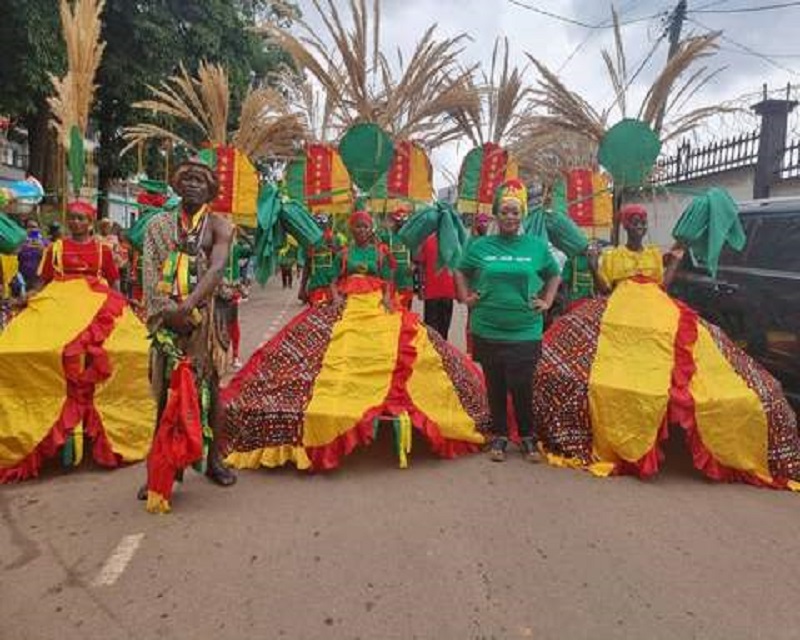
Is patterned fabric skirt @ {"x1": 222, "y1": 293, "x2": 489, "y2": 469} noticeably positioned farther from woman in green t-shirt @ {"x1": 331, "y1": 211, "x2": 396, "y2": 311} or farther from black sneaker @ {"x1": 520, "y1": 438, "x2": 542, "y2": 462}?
black sneaker @ {"x1": 520, "y1": 438, "x2": 542, "y2": 462}

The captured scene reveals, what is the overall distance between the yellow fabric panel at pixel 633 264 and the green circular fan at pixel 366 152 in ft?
5.40

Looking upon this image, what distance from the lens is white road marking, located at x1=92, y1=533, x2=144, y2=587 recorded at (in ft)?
8.96

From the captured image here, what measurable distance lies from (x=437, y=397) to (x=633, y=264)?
5.13 feet

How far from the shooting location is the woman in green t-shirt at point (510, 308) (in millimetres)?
4320

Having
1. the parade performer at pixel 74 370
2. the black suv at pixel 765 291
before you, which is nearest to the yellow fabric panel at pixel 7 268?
the parade performer at pixel 74 370

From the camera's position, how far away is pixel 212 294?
3.56 meters

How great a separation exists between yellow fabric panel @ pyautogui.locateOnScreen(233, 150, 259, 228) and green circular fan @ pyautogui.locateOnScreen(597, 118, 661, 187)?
2634mm

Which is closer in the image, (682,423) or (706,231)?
(682,423)

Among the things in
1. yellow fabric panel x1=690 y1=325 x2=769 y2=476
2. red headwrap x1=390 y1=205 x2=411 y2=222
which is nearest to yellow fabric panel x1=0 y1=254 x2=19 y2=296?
red headwrap x1=390 y1=205 x2=411 y2=222

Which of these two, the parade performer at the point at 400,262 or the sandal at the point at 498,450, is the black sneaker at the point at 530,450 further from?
the parade performer at the point at 400,262

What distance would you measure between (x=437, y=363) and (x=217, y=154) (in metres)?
2.54

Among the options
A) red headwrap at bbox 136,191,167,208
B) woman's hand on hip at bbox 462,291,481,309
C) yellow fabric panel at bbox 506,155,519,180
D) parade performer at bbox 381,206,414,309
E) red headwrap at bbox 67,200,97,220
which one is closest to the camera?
red headwrap at bbox 67,200,97,220

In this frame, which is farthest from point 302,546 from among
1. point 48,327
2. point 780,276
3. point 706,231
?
point 780,276

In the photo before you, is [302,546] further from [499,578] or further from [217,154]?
[217,154]
